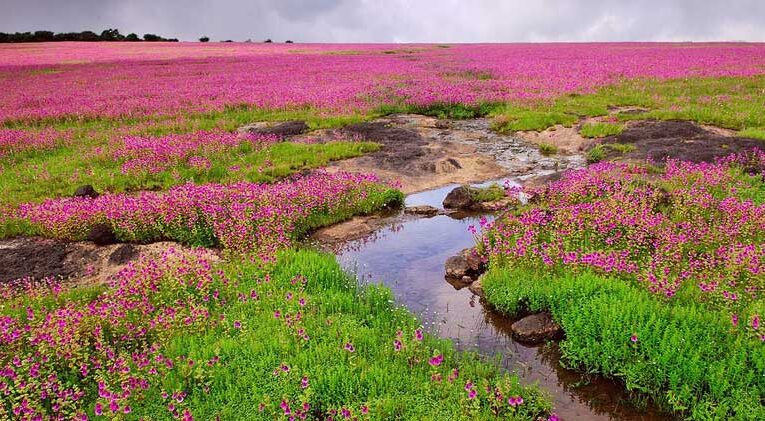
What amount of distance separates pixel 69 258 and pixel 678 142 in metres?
16.7

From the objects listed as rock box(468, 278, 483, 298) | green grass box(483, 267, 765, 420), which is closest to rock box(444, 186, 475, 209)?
rock box(468, 278, 483, 298)

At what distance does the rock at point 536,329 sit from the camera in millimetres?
6867

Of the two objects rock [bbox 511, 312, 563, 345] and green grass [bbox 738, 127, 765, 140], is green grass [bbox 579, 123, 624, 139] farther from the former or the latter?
rock [bbox 511, 312, 563, 345]

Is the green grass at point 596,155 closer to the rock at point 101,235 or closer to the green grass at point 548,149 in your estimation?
the green grass at point 548,149

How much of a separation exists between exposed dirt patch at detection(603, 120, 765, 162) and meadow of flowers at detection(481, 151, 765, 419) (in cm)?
253

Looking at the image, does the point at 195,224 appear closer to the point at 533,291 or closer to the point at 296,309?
the point at 296,309

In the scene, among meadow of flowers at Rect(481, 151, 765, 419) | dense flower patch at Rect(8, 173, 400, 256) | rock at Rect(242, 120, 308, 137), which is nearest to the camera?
meadow of flowers at Rect(481, 151, 765, 419)

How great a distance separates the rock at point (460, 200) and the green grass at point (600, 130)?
8072 mm

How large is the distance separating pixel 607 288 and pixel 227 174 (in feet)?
36.2

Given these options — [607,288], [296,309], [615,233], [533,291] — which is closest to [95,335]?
[296,309]

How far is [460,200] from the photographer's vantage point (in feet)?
40.4

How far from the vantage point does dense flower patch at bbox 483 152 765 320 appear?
7.05 metres

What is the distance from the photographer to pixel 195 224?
412 inches

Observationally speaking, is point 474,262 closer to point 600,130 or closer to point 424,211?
point 424,211
